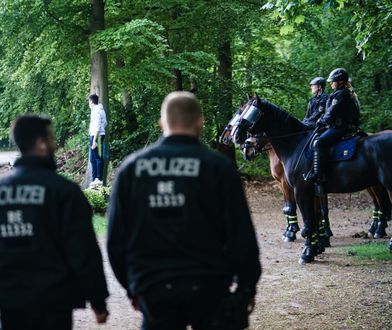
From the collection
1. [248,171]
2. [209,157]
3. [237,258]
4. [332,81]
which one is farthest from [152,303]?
[248,171]

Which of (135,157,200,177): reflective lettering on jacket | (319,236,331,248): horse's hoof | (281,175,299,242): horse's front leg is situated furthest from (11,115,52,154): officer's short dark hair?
(281,175,299,242): horse's front leg

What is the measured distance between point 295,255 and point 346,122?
2.42m

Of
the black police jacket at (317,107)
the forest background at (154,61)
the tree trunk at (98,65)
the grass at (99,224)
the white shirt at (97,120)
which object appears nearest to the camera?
the black police jacket at (317,107)

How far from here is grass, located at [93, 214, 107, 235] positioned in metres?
12.6

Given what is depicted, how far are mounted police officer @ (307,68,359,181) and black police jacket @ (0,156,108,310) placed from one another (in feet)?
23.3

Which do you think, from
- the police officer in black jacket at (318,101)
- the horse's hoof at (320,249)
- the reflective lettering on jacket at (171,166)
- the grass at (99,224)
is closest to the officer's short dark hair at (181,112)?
the reflective lettering on jacket at (171,166)

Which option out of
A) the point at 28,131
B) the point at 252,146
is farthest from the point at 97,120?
the point at 28,131

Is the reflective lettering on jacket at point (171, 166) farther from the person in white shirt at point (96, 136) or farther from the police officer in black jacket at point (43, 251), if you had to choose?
the person in white shirt at point (96, 136)

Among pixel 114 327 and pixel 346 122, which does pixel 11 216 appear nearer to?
pixel 114 327

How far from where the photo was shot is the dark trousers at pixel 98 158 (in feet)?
51.3

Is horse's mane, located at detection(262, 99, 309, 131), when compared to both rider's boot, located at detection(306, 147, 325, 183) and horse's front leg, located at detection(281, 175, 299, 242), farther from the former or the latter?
horse's front leg, located at detection(281, 175, 299, 242)

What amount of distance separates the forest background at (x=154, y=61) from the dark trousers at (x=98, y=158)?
191 cm

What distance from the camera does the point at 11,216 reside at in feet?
12.2

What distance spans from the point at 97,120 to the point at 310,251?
23.1 feet
